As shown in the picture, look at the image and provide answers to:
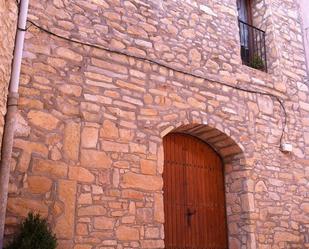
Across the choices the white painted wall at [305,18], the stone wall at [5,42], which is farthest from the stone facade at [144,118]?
the white painted wall at [305,18]

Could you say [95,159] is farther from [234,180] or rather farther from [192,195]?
[234,180]

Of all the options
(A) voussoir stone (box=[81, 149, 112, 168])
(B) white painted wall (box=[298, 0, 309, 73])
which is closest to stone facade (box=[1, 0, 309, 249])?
(A) voussoir stone (box=[81, 149, 112, 168])

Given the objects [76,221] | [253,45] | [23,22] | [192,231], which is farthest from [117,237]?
[253,45]

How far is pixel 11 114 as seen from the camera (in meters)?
3.98

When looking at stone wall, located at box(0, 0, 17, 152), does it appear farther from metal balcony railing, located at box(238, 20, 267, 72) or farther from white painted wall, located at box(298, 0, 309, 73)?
white painted wall, located at box(298, 0, 309, 73)

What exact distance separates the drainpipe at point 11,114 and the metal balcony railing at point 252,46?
373cm

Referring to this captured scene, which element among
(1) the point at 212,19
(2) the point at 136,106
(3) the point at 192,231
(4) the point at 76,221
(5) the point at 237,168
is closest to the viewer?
(4) the point at 76,221

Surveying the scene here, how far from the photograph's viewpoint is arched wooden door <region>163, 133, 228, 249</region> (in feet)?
17.6

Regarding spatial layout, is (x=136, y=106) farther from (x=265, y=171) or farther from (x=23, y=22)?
(x=265, y=171)

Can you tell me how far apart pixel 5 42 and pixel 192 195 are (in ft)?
9.99

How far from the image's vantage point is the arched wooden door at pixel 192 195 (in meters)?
5.36

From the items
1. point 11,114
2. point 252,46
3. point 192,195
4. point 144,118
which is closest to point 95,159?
point 144,118

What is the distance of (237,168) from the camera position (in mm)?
5855

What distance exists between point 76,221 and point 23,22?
207 cm
